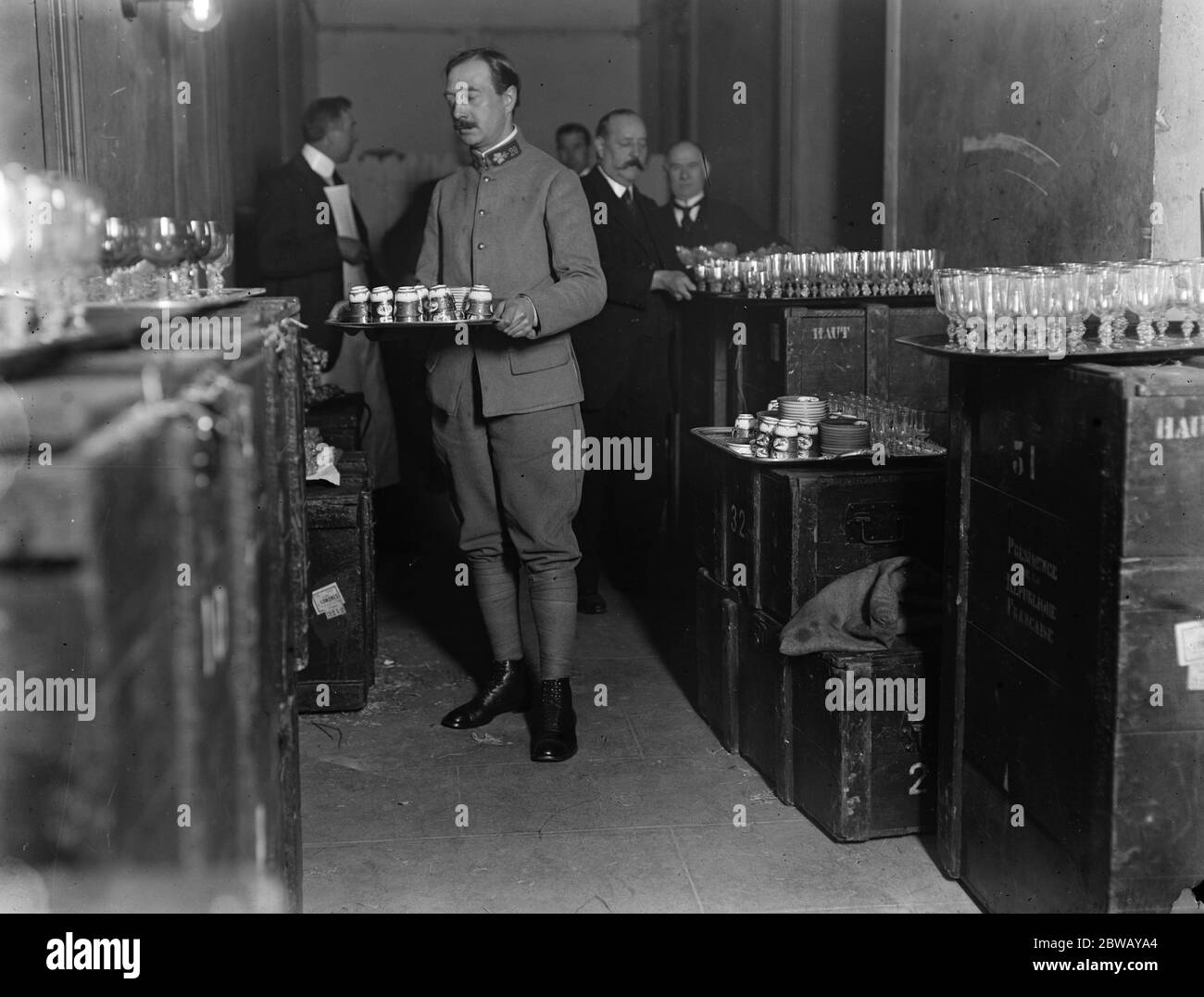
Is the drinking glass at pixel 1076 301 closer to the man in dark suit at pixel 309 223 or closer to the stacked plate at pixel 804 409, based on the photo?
the stacked plate at pixel 804 409

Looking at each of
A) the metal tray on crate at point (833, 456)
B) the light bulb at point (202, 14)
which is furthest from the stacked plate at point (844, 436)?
the light bulb at point (202, 14)

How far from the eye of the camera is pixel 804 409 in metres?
4.05

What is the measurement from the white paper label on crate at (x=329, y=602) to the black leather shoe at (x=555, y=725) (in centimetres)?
82

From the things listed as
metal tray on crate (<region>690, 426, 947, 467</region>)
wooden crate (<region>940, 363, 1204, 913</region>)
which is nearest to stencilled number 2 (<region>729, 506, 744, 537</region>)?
metal tray on crate (<region>690, 426, 947, 467</region>)

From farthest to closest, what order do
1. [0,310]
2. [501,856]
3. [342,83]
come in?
1. [342,83]
2. [501,856]
3. [0,310]

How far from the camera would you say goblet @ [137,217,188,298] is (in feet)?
9.36

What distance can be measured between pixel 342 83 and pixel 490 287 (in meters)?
7.38

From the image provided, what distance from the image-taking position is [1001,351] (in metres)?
2.62

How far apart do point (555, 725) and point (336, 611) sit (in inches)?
36.4

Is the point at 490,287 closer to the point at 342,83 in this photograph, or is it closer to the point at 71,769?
the point at 71,769

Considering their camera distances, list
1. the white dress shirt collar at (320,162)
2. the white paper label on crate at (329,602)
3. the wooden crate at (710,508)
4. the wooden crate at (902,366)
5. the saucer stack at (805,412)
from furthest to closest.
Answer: the white dress shirt collar at (320,162) < the wooden crate at (902,366) < the white paper label on crate at (329,602) < the wooden crate at (710,508) < the saucer stack at (805,412)

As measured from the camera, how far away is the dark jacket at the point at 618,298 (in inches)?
224

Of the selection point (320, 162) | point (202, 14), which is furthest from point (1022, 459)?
point (320, 162)
